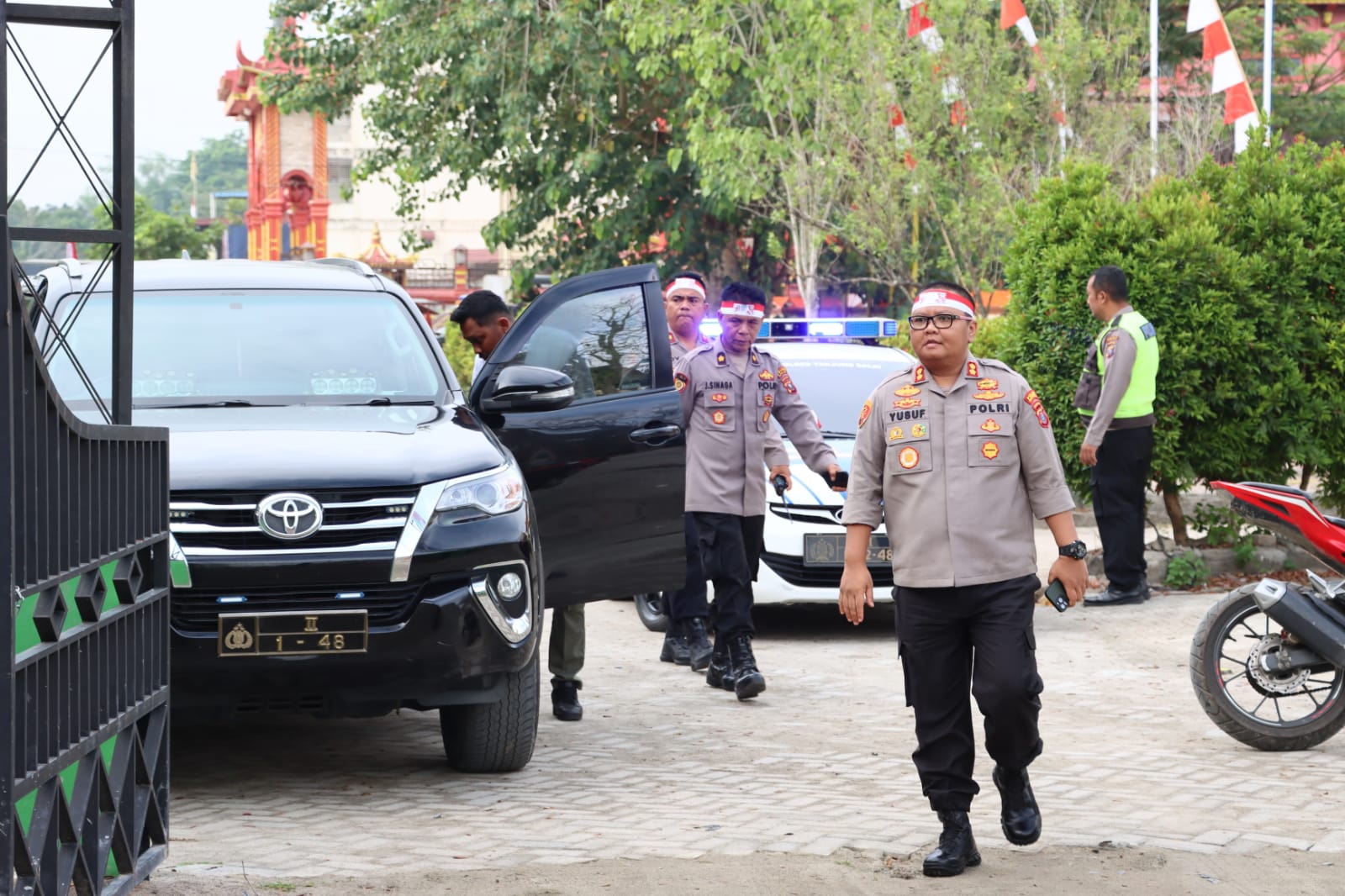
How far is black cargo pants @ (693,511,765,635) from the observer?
8.65 m

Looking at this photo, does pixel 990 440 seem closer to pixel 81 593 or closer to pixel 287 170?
pixel 81 593

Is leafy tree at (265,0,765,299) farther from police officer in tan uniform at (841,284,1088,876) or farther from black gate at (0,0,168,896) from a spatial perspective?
black gate at (0,0,168,896)

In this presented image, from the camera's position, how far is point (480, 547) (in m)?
6.25

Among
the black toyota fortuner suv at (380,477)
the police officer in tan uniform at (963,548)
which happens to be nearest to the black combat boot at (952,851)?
the police officer in tan uniform at (963,548)

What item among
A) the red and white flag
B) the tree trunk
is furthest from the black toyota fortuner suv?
the red and white flag

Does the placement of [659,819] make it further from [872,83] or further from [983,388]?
[872,83]

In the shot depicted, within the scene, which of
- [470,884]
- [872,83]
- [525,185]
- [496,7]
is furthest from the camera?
[525,185]

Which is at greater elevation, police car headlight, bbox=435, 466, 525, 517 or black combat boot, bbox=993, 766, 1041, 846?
police car headlight, bbox=435, 466, 525, 517

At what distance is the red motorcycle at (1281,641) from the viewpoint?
279 inches

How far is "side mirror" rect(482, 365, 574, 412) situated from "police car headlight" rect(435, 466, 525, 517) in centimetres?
67

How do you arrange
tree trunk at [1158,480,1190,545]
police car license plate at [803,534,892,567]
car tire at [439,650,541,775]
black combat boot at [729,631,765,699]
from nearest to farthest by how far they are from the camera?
car tire at [439,650,541,775], black combat boot at [729,631,765,699], police car license plate at [803,534,892,567], tree trunk at [1158,480,1190,545]

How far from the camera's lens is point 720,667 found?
351 inches

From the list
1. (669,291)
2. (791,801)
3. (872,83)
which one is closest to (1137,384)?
(669,291)

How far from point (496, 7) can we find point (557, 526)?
1988 centimetres
